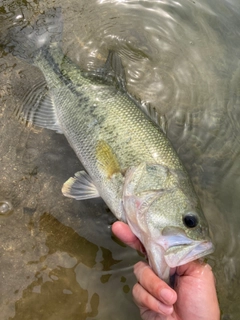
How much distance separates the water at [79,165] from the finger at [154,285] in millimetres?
624

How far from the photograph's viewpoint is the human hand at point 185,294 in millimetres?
2182

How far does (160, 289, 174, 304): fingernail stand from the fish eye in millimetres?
470

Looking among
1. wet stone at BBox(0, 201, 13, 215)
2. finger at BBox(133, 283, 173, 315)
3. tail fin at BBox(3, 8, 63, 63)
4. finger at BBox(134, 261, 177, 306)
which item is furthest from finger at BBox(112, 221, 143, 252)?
tail fin at BBox(3, 8, 63, 63)

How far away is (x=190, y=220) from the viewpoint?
232 cm

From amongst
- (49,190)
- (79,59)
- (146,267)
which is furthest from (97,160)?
(79,59)

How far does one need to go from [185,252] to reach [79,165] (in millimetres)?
1569

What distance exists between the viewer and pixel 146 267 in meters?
2.36

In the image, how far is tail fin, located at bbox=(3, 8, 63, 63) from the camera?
3.75 metres

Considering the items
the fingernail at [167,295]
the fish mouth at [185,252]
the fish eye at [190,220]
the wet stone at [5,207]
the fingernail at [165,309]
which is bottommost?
the wet stone at [5,207]

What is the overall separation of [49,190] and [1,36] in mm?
2030

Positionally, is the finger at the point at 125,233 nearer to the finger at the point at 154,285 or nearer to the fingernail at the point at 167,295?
the finger at the point at 154,285

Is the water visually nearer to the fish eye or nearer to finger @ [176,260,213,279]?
finger @ [176,260,213,279]

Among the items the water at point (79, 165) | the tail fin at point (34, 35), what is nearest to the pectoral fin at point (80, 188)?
the water at point (79, 165)

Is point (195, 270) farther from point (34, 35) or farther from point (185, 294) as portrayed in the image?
point (34, 35)
